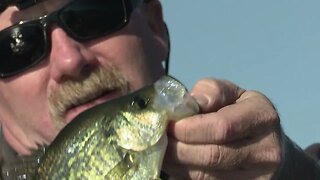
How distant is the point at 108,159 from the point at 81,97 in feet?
5.45

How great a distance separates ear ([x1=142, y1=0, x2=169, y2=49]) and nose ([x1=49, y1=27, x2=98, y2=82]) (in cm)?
75

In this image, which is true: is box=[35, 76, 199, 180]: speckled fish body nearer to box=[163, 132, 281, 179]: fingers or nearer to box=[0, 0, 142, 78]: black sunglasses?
box=[163, 132, 281, 179]: fingers

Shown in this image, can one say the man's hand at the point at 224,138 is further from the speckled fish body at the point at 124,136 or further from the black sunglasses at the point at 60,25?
the black sunglasses at the point at 60,25

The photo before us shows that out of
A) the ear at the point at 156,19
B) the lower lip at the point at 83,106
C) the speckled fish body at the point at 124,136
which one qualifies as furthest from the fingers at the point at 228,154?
the ear at the point at 156,19

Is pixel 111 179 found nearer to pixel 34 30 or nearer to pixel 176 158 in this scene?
pixel 176 158

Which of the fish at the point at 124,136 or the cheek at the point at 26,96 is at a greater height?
the fish at the point at 124,136

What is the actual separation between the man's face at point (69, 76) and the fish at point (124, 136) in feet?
5.03

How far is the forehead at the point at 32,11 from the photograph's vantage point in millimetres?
5445

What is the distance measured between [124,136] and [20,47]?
2084 mm

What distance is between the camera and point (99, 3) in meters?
5.46

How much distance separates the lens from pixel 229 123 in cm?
359

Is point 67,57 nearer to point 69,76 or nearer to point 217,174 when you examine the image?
point 69,76

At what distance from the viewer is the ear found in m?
5.97

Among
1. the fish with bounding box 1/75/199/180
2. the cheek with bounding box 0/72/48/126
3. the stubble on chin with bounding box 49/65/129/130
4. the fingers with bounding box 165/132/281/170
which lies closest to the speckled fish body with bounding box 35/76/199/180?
the fish with bounding box 1/75/199/180
